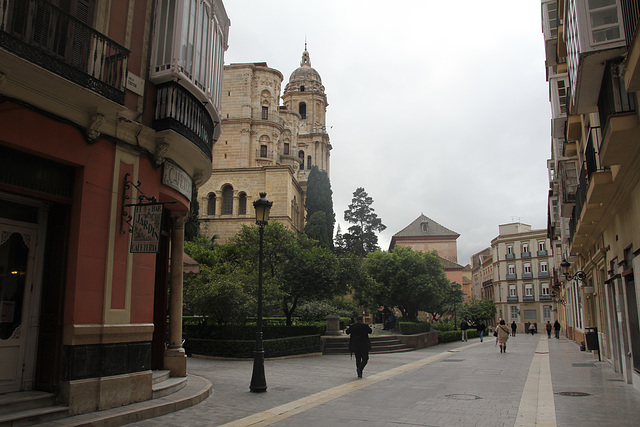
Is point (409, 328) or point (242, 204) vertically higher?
point (242, 204)

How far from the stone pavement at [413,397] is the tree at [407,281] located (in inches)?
893

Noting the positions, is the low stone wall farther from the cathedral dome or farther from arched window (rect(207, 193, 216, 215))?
the cathedral dome

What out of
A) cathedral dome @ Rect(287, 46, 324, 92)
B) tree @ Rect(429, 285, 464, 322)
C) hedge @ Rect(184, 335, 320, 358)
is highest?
cathedral dome @ Rect(287, 46, 324, 92)

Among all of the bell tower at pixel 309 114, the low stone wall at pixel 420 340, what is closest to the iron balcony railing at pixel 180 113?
the low stone wall at pixel 420 340

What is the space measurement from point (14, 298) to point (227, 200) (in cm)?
5038

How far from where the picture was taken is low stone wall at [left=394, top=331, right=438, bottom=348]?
2531 cm

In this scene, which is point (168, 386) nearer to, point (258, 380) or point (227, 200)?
point (258, 380)

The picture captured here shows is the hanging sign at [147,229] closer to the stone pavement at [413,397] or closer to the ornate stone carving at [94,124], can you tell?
the ornate stone carving at [94,124]

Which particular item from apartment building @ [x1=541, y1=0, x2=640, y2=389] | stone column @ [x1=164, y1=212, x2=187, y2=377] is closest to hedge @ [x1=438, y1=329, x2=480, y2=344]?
apartment building @ [x1=541, y1=0, x2=640, y2=389]

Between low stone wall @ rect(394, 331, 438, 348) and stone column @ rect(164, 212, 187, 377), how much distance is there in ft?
55.0

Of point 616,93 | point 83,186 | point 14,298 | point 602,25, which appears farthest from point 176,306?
point 602,25

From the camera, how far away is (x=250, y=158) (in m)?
62.0

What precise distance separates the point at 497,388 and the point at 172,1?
1103 centimetres

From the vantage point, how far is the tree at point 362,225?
76.0 metres
